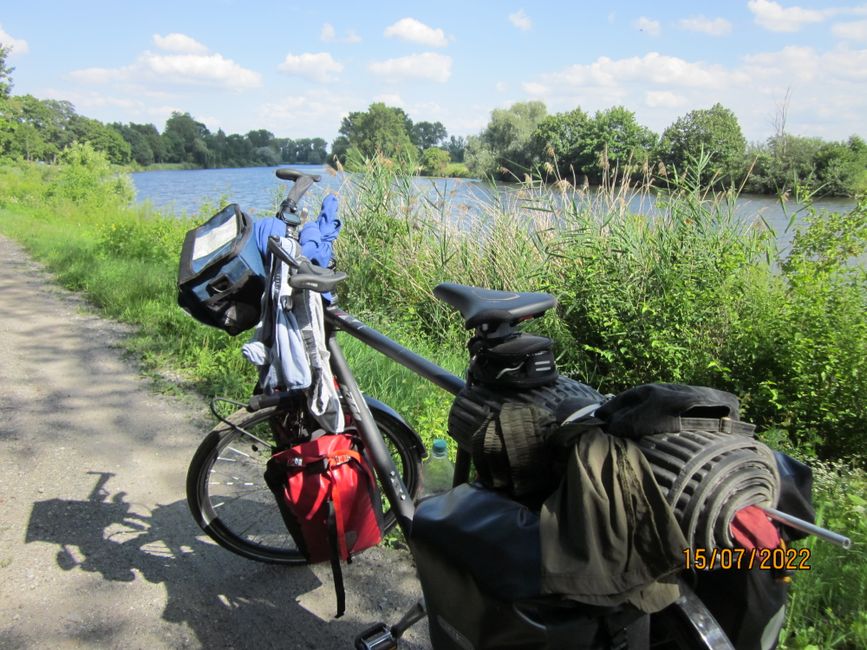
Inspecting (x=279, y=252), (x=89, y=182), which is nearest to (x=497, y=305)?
(x=279, y=252)

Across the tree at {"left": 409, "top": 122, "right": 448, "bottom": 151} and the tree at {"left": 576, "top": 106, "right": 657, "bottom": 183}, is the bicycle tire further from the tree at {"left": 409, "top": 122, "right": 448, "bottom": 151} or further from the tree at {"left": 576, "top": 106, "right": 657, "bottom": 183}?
the tree at {"left": 409, "top": 122, "right": 448, "bottom": 151}

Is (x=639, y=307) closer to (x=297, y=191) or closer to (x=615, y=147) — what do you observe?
(x=615, y=147)

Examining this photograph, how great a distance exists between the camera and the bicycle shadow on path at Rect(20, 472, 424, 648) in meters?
2.36

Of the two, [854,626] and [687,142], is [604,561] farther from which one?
[687,142]

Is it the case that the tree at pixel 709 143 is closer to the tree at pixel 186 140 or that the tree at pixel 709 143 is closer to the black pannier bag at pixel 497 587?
the black pannier bag at pixel 497 587

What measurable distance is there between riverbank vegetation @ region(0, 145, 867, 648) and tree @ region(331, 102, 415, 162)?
1.70ft

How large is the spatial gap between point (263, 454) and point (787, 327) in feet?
11.3

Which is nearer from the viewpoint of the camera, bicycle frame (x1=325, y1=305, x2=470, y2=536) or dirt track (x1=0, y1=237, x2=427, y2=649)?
bicycle frame (x1=325, y1=305, x2=470, y2=536)

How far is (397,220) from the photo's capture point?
727cm

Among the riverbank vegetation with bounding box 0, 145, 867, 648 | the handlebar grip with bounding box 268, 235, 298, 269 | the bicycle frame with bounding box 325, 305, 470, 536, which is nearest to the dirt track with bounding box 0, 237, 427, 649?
the bicycle frame with bounding box 325, 305, 470, 536

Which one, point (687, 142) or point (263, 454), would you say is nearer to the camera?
point (263, 454)

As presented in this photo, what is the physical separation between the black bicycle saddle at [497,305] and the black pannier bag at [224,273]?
908 millimetres

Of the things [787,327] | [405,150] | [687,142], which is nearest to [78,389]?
[405,150]

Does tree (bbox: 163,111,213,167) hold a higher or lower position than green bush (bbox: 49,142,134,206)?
higher
